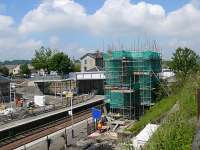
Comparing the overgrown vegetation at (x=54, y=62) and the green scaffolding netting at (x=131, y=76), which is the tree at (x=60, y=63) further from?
the green scaffolding netting at (x=131, y=76)

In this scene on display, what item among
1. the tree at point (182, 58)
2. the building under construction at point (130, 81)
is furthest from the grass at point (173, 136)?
the tree at point (182, 58)

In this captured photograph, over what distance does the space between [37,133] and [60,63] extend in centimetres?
3820

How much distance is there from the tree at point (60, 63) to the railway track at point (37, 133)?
29.4 meters

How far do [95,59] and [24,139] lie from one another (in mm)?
52377

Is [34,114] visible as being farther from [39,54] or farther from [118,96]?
[39,54]

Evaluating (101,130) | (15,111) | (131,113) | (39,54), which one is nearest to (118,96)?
(131,113)

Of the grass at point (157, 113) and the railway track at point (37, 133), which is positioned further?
the railway track at point (37, 133)

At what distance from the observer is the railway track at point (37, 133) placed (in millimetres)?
25484

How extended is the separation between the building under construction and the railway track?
437 cm

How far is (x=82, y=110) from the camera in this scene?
41.1 meters

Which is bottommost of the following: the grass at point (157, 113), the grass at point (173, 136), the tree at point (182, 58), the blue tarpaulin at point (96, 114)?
the blue tarpaulin at point (96, 114)

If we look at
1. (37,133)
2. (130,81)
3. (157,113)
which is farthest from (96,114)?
(157,113)

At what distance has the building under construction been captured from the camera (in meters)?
34.1

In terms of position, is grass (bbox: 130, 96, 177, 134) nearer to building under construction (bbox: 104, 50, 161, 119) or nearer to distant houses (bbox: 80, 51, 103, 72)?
building under construction (bbox: 104, 50, 161, 119)
